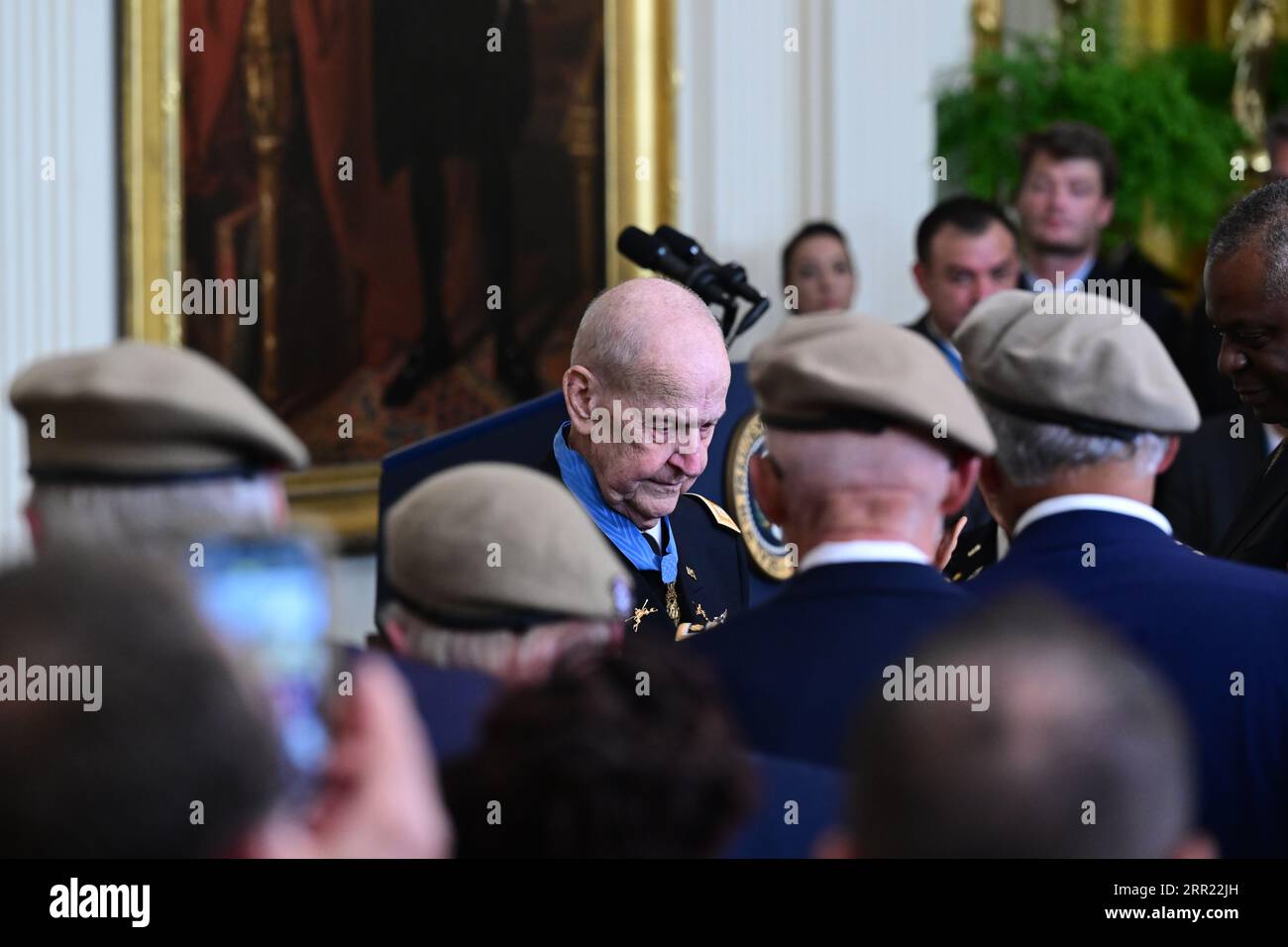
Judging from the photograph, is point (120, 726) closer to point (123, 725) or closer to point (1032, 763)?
point (123, 725)

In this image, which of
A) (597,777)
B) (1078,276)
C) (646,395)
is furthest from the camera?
(1078,276)

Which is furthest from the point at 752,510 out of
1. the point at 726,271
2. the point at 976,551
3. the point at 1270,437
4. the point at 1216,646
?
the point at 1216,646

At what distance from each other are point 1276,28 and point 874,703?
9607 millimetres

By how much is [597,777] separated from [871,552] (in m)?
0.77

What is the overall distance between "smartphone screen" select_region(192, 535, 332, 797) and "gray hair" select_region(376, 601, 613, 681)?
0.29 meters

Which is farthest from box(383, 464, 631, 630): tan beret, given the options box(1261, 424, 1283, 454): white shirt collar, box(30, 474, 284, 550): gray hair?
box(1261, 424, 1283, 454): white shirt collar

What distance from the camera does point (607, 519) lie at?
3.38m

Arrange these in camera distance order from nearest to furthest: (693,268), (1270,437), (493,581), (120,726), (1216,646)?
(120,726)
(493,581)
(1216,646)
(693,268)
(1270,437)

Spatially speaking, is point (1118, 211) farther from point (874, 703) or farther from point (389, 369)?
point (874, 703)

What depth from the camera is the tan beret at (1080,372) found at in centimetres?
231

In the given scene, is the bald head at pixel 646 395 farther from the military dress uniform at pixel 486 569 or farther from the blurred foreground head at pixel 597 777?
the blurred foreground head at pixel 597 777

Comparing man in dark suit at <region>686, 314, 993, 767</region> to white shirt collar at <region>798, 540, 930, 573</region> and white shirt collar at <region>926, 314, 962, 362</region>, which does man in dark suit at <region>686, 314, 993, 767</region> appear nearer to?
white shirt collar at <region>798, 540, 930, 573</region>

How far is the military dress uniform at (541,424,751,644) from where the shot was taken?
10.9ft
